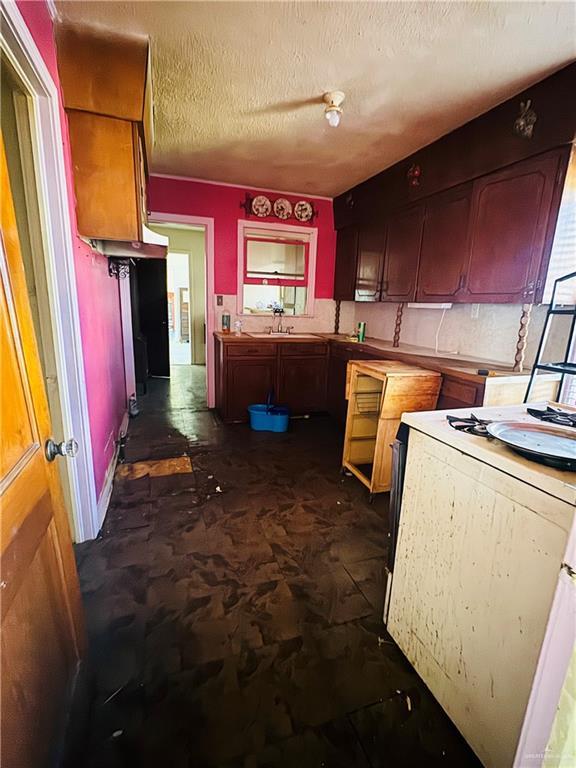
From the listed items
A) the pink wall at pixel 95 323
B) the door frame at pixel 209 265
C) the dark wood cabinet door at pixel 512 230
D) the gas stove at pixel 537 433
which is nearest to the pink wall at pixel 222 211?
the door frame at pixel 209 265

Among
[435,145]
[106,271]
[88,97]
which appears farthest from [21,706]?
[435,145]

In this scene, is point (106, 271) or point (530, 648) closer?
point (530, 648)

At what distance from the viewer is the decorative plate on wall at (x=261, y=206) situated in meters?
3.79

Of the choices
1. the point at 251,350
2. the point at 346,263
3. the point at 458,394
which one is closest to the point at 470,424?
the point at 458,394

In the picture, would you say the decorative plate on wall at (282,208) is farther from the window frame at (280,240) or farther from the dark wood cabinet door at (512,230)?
the dark wood cabinet door at (512,230)

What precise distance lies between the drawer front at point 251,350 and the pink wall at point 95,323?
1.07m

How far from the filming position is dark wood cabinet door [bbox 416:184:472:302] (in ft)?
7.92

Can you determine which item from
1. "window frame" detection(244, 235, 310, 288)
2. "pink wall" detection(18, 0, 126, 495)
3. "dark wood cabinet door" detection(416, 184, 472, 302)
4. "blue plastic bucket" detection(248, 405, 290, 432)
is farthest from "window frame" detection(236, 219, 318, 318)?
"dark wood cabinet door" detection(416, 184, 472, 302)

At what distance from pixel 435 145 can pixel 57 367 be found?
2.96m

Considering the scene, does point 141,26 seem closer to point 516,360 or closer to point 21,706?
point 21,706

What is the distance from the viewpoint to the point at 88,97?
1.70 metres

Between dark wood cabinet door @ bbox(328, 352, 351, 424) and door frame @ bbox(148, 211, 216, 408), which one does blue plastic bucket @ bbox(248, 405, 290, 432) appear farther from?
door frame @ bbox(148, 211, 216, 408)

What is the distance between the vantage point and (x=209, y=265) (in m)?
3.83

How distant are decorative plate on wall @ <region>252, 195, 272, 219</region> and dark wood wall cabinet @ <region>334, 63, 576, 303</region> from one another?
42.2 inches
